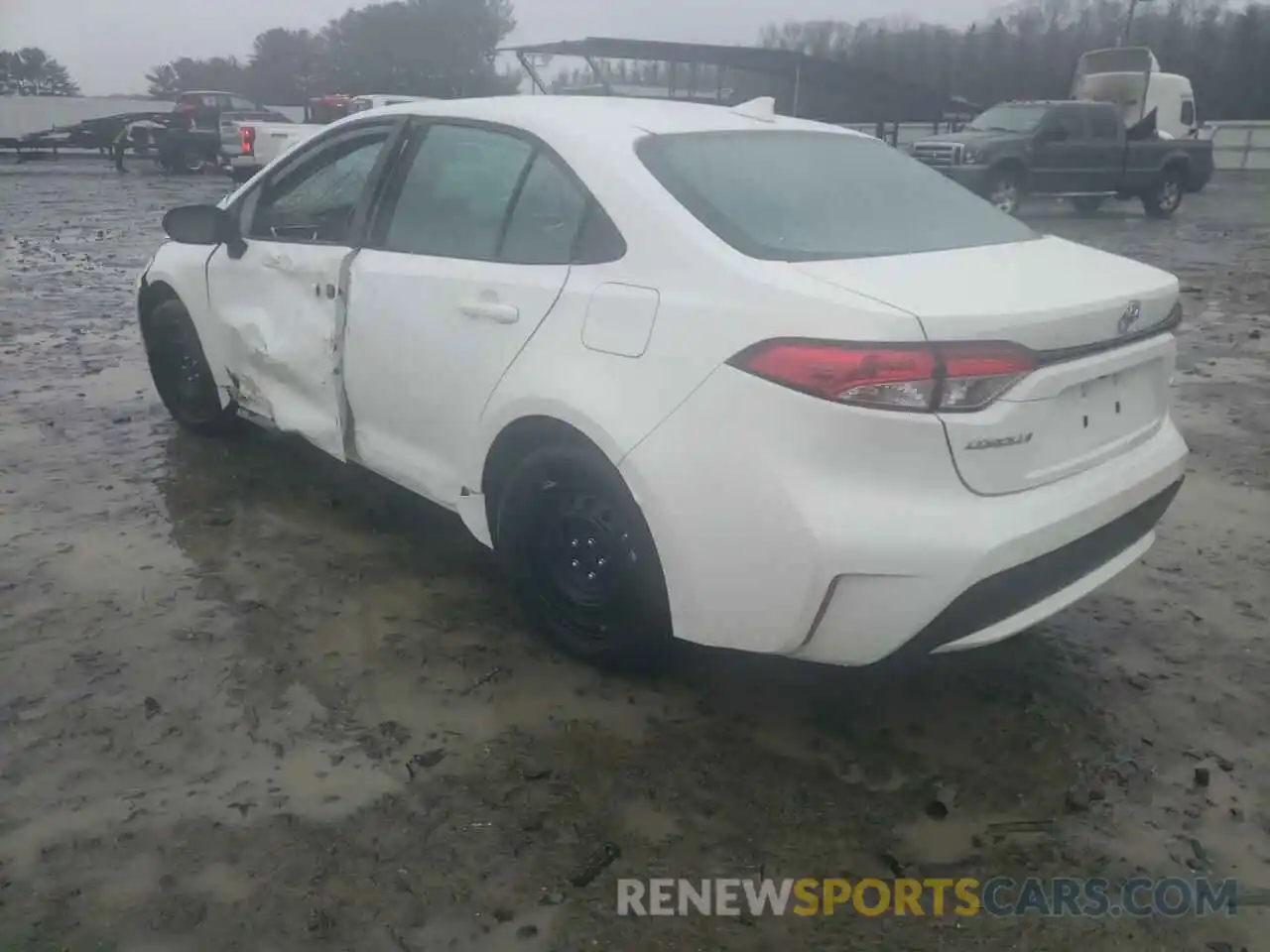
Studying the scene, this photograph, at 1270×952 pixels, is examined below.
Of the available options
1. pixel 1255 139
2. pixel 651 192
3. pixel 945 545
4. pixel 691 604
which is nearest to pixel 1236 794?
pixel 945 545

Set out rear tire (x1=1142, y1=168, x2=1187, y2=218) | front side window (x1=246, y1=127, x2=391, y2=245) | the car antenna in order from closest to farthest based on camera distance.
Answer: the car antenna < front side window (x1=246, y1=127, x2=391, y2=245) < rear tire (x1=1142, y1=168, x2=1187, y2=218)

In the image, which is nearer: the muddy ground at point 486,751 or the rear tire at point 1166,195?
the muddy ground at point 486,751

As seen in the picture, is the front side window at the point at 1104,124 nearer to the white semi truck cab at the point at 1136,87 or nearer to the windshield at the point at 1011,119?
the windshield at the point at 1011,119

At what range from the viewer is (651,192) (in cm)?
292

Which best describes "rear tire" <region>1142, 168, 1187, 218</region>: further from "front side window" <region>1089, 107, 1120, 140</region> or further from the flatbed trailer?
the flatbed trailer

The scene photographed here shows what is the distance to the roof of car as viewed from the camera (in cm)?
324

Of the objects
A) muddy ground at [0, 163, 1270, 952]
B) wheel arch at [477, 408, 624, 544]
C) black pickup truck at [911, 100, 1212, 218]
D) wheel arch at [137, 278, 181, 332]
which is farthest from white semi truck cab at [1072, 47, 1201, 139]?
wheel arch at [477, 408, 624, 544]

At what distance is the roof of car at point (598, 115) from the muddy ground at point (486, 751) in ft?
5.03

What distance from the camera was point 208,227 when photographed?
429 cm

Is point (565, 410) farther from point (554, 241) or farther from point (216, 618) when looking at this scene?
point (216, 618)

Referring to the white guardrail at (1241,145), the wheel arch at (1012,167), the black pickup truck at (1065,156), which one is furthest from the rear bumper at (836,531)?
the white guardrail at (1241,145)

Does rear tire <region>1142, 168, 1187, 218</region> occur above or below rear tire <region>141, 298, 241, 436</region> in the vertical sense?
above

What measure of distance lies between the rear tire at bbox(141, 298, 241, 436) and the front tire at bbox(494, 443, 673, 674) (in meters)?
2.20

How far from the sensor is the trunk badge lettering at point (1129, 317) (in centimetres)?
276
